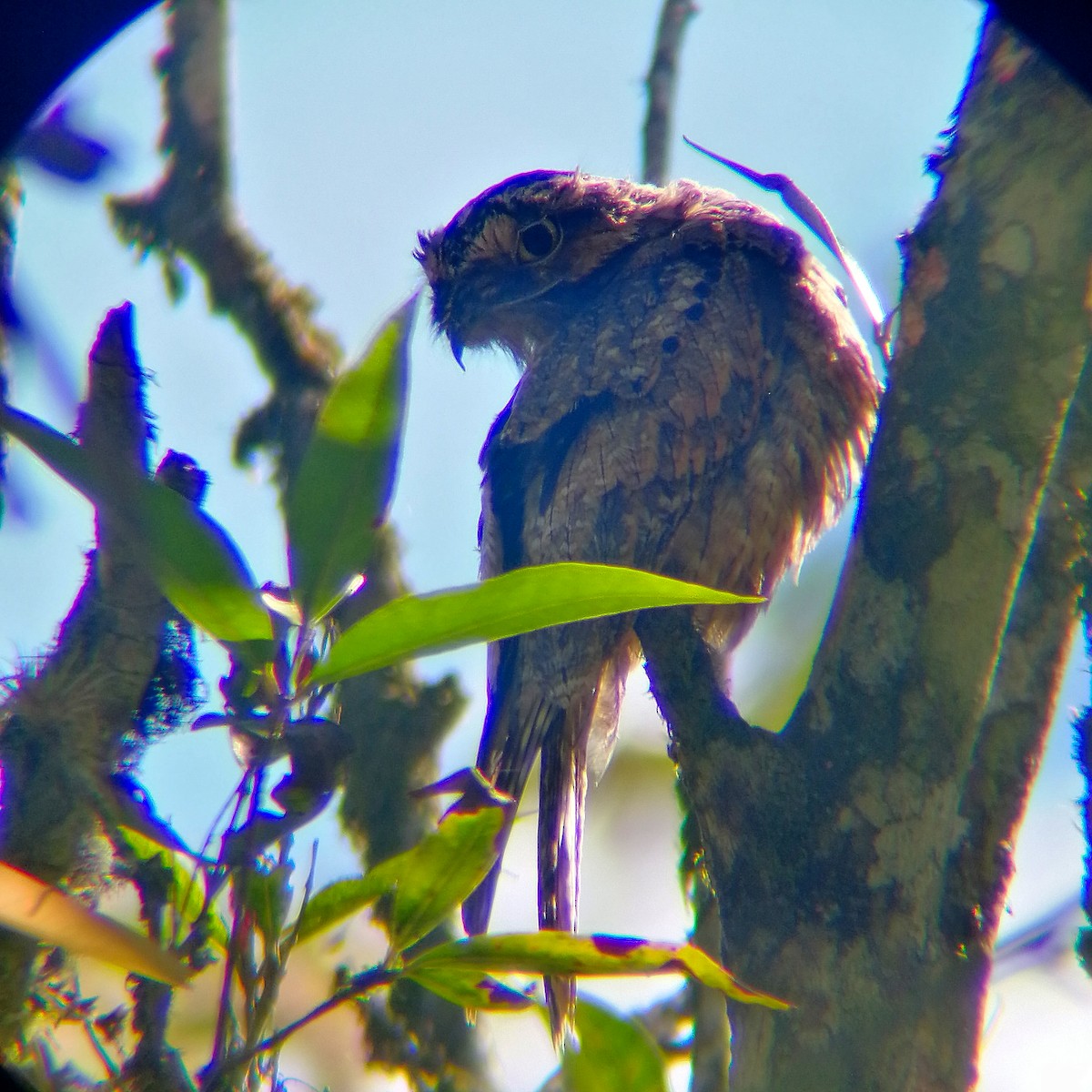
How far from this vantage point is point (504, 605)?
1.24m

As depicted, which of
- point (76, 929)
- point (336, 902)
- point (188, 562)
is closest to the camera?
point (76, 929)

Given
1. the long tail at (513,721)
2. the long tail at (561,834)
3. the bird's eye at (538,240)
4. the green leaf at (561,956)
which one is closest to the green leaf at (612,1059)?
the green leaf at (561,956)

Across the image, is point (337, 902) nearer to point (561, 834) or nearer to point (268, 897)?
point (268, 897)

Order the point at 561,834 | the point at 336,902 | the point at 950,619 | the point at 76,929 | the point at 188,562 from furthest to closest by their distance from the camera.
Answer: the point at 561,834 < the point at 950,619 < the point at 336,902 < the point at 188,562 < the point at 76,929

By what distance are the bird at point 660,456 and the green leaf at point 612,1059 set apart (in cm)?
148

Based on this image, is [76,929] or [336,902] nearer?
[76,929]

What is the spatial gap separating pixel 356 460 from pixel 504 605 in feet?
0.82

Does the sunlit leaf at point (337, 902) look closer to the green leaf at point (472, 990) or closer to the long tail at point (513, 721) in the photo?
the green leaf at point (472, 990)

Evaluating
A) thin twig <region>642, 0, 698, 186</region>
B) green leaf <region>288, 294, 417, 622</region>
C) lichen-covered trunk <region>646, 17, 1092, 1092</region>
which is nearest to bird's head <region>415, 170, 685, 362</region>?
thin twig <region>642, 0, 698, 186</region>

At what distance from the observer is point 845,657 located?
189 cm

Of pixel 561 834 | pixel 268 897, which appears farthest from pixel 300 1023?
pixel 561 834

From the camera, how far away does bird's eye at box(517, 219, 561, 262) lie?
3.74 m

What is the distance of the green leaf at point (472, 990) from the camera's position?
1.34 metres

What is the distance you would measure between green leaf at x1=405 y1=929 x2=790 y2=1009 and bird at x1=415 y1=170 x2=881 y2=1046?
136cm
